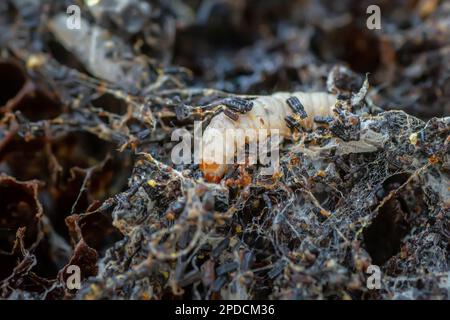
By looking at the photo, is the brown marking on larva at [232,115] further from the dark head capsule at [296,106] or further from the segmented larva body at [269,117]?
the dark head capsule at [296,106]

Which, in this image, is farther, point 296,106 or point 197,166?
point 296,106

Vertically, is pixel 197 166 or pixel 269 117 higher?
pixel 269 117

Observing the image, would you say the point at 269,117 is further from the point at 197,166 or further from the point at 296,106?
the point at 197,166

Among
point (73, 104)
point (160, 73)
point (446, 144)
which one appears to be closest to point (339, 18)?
point (160, 73)

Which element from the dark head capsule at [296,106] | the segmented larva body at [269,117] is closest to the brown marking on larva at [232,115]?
the segmented larva body at [269,117]

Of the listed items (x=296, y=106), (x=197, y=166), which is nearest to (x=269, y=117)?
(x=296, y=106)

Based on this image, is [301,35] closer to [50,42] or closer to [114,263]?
[50,42]
